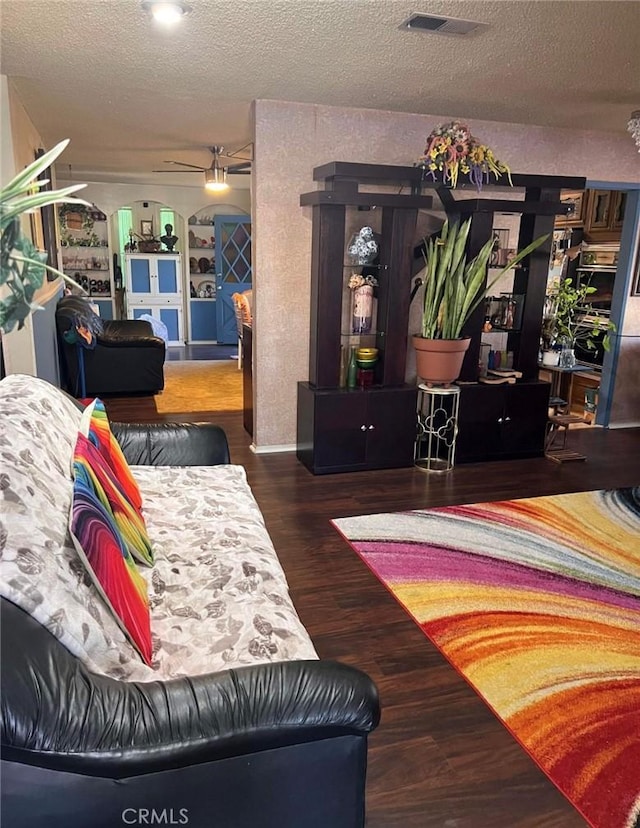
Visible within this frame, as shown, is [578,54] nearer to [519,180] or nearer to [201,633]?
[519,180]

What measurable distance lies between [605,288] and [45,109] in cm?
512

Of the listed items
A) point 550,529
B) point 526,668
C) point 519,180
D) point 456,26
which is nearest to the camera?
point 526,668

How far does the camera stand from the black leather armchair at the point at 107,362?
5.94 m

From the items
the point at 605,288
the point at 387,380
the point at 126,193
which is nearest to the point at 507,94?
the point at 387,380

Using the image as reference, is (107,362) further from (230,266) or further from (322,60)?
(230,266)

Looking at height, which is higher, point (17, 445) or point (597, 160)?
point (597, 160)

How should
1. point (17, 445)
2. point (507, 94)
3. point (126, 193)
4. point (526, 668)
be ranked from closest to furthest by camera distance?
point (17, 445) < point (526, 668) < point (507, 94) < point (126, 193)

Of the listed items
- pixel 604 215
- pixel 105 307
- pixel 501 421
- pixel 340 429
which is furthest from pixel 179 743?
pixel 105 307

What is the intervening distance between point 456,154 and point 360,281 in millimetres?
997

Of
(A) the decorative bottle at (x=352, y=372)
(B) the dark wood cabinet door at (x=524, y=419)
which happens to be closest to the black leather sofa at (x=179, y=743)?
(A) the decorative bottle at (x=352, y=372)

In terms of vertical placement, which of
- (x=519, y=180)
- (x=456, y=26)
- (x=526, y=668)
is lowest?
(x=526, y=668)

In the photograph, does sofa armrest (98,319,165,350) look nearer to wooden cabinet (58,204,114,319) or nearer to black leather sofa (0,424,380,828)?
wooden cabinet (58,204,114,319)

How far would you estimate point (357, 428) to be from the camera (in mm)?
4266

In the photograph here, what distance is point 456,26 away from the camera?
8.64 ft
